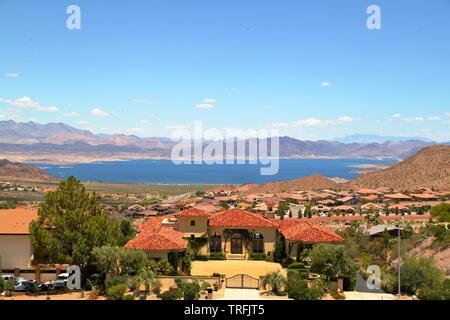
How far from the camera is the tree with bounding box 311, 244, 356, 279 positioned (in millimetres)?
27875

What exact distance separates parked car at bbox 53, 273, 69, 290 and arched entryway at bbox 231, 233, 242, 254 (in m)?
13.6

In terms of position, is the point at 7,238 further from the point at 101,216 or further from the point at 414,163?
the point at 414,163

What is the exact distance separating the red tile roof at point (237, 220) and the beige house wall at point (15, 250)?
43.5 feet

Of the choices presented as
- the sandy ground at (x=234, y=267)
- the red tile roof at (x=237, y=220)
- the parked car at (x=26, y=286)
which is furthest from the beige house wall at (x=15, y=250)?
the red tile roof at (x=237, y=220)

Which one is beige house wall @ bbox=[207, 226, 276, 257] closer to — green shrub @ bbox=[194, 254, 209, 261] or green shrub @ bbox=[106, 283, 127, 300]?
green shrub @ bbox=[194, 254, 209, 261]

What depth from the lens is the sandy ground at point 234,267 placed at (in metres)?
31.8

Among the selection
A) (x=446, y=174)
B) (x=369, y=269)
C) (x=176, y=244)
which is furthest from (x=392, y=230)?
(x=446, y=174)

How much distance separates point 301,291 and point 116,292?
977 centimetres

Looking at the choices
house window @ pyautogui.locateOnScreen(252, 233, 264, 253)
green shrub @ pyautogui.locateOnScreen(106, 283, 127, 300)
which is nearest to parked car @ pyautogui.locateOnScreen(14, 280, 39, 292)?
green shrub @ pyautogui.locateOnScreen(106, 283, 127, 300)

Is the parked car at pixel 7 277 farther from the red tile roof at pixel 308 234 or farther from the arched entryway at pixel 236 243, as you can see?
the red tile roof at pixel 308 234
